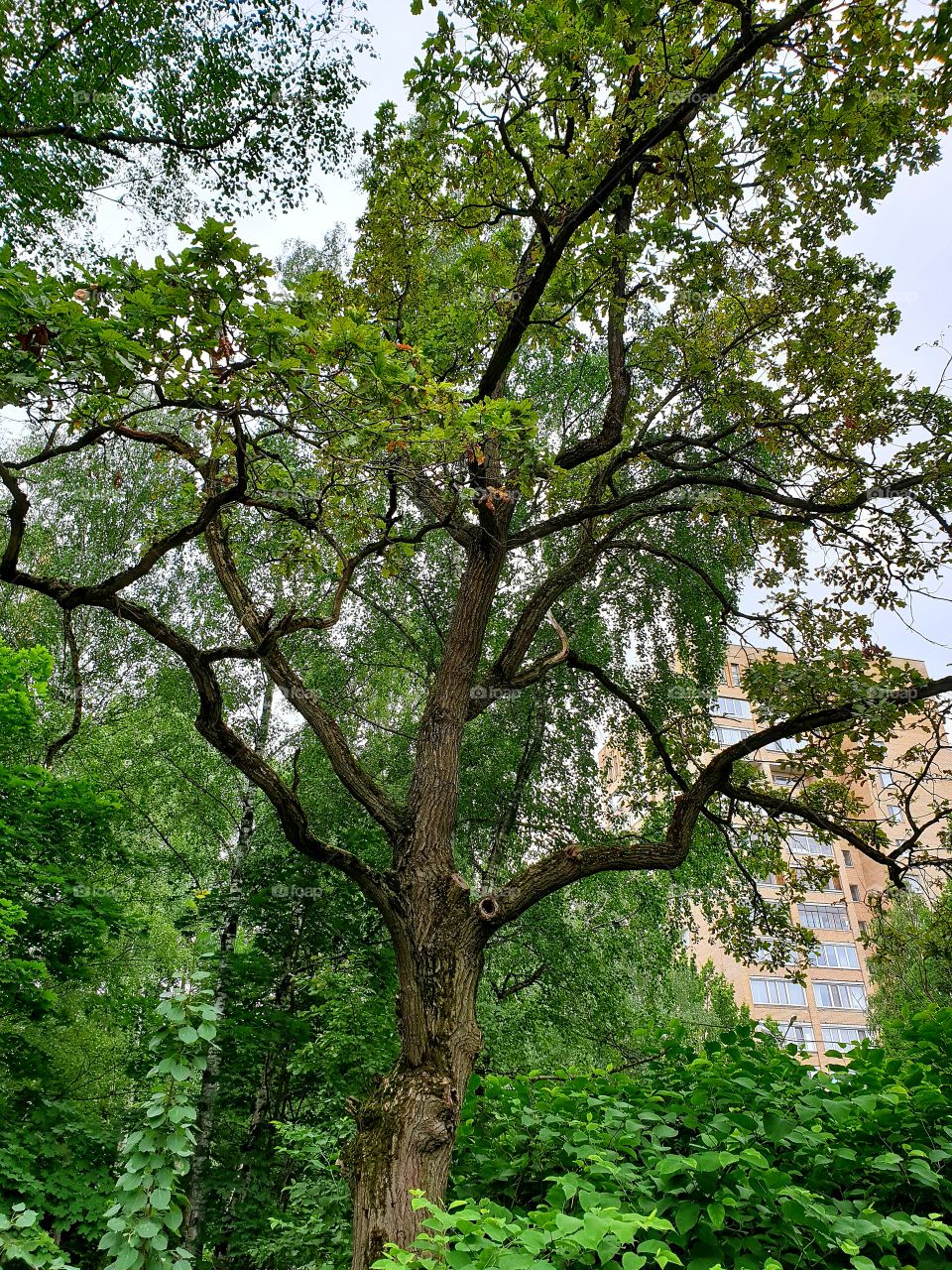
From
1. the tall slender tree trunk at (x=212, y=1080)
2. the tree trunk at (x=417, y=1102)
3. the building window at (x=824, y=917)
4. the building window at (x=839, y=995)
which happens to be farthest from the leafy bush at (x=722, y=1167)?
the building window at (x=839, y=995)

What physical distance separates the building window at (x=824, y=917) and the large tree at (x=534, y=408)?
24.2 metres

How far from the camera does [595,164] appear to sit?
4.73 m

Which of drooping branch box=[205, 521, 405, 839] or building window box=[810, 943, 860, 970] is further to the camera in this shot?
building window box=[810, 943, 860, 970]

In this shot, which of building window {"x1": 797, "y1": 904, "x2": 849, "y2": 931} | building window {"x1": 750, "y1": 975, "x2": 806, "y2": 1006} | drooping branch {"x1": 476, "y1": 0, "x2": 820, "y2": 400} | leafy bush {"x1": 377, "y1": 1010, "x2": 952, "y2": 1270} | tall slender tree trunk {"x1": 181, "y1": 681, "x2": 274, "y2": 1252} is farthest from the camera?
building window {"x1": 797, "y1": 904, "x2": 849, "y2": 931}

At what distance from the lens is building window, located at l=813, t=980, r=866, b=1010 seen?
2878 centimetres

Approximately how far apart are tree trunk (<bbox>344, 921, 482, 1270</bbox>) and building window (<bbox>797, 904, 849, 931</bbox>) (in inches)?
1153

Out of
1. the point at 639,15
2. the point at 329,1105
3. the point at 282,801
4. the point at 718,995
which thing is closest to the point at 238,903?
the point at 329,1105

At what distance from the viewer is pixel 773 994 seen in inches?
1131

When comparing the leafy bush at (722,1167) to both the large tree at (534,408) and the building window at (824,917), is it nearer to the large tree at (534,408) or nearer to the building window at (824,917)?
the large tree at (534,408)

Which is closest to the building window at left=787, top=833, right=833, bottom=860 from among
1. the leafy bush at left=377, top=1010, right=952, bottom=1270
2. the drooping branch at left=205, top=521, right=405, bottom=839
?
the leafy bush at left=377, top=1010, right=952, bottom=1270

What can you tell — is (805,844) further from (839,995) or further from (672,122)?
(672,122)

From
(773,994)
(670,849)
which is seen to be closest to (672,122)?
(670,849)

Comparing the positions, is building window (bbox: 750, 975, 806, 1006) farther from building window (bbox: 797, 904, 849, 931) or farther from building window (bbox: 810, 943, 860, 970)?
building window (bbox: 797, 904, 849, 931)

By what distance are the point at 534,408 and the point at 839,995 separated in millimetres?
31272
